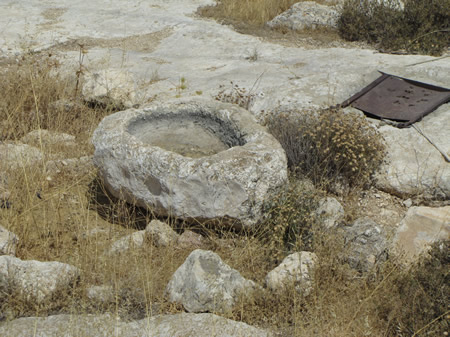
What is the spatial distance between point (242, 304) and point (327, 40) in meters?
6.87

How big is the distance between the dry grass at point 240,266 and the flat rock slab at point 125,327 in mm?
94

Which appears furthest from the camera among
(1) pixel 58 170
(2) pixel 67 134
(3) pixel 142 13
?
(3) pixel 142 13

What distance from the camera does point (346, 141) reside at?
518 centimetres

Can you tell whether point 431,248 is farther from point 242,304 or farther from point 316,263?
point 242,304

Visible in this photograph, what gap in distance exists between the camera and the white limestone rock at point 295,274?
3.88m

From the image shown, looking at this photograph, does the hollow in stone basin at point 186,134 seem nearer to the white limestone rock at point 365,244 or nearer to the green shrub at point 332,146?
the green shrub at point 332,146

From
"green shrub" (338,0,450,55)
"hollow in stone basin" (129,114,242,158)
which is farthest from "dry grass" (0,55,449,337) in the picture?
"green shrub" (338,0,450,55)

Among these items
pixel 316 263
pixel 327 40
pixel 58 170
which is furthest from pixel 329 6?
pixel 316 263

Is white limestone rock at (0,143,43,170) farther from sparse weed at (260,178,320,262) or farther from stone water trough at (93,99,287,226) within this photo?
sparse weed at (260,178,320,262)

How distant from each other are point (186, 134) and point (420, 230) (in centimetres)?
240

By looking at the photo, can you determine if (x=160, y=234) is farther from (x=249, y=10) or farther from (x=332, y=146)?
(x=249, y=10)

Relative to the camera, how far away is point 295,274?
3.89 m

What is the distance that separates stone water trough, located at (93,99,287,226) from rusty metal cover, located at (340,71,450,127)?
1523mm

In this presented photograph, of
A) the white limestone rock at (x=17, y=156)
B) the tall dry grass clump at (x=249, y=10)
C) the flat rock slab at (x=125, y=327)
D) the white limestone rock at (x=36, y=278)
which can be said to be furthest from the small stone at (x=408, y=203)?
the tall dry grass clump at (x=249, y=10)
